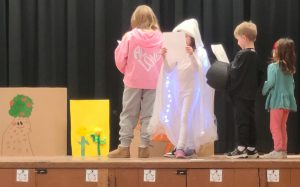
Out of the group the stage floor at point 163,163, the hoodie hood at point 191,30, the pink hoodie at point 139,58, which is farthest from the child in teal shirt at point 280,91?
the pink hoodie at point 139,58

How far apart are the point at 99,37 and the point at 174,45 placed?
5.14 ft

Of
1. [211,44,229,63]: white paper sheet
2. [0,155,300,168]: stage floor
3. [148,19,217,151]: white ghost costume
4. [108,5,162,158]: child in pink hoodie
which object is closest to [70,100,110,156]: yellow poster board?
[108,5,162,158]: child in pink hoodie

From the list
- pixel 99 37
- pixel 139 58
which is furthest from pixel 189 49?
pixel 99 37

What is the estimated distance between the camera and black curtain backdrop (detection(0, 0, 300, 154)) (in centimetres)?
479

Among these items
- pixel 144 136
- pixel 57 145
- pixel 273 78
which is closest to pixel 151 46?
pixel 144 136

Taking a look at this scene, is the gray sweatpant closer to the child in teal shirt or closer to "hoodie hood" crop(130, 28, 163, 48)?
"hoodie hood" crop(130, 28, 163, 48)

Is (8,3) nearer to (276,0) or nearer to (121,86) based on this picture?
(121,86)

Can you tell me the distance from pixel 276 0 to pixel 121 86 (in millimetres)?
1640

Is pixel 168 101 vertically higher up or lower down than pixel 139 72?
lower down

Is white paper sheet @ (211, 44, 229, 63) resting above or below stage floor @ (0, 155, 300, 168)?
above

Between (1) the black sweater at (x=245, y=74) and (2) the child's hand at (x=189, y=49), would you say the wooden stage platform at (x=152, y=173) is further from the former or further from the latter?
(2) the child's hand at (x=189, y=49)

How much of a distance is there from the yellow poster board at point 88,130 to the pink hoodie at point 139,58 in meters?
0.75

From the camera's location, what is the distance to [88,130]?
4.18 m

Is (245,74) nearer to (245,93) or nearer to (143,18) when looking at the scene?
(245,93)
